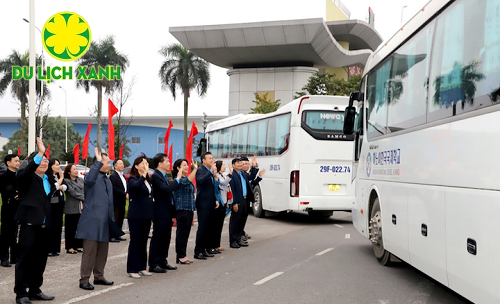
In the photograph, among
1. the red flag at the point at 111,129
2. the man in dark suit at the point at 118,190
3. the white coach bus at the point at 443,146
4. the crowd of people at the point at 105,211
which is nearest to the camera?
the white coach bus at the point at 443,146

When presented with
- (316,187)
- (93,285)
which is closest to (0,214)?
(93,285)

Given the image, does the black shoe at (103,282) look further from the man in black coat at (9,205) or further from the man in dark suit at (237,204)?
the man in dark suit at (237,204)

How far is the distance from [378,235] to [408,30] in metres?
3.34

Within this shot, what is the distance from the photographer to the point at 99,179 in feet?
23.6

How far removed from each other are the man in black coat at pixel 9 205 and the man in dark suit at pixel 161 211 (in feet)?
7.76

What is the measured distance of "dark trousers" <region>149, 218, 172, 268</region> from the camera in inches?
325

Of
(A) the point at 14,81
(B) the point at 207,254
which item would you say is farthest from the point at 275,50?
(B) the point at 207,254

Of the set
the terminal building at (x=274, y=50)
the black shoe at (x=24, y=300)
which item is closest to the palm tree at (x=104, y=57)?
the terminal building at (x=274, y=50)

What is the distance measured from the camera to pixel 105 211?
23.6ft

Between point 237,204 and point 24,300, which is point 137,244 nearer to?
point 24,300

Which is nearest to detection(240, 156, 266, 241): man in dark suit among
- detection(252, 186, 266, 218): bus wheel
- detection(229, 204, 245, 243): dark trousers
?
detection(229, 204, 245, 243): dark trousers

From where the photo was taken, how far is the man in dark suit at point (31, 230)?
628cm

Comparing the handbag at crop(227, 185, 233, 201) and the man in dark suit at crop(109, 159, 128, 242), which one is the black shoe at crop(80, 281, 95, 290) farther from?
the man in dark suit at crop(109, 159, 128, 242)

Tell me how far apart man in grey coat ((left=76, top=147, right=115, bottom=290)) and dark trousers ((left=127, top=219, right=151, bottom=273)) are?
1.91 feet
